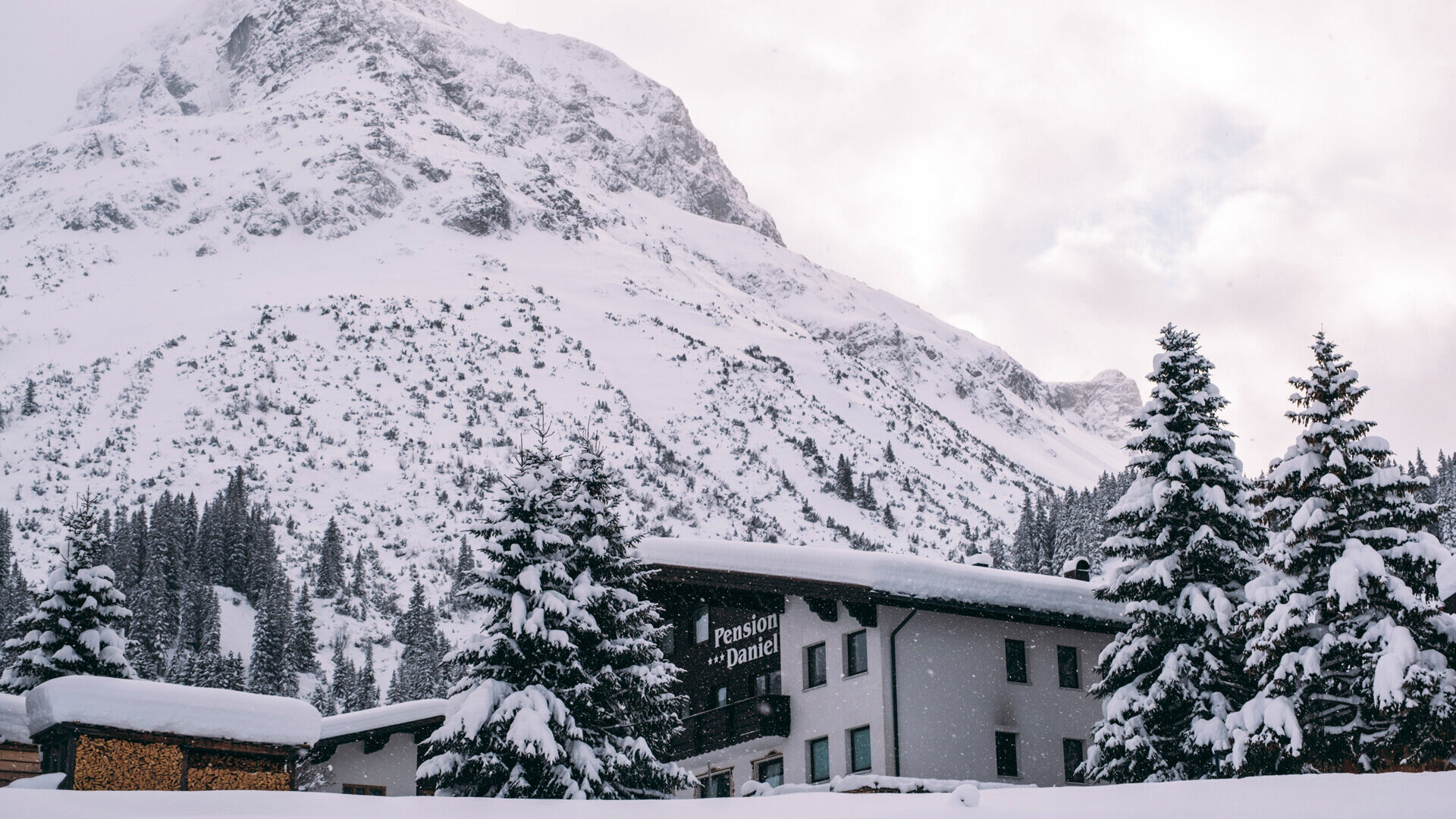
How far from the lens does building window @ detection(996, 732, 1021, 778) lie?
28812 millimetres

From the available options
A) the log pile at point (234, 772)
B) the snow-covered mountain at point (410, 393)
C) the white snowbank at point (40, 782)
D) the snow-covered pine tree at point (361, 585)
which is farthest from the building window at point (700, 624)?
the snow-covered mountain at point (410, 393)

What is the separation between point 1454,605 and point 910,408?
16794 centimetres

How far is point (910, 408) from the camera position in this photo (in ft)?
620

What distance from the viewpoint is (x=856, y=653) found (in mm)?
28812

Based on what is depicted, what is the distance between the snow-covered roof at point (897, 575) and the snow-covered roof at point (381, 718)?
6667mm

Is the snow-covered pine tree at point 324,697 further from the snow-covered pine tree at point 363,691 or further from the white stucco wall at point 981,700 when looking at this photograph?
the white stucco wall at point 981,700

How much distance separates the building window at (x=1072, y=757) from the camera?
2953cm

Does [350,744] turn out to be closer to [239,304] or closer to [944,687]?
[944,687]

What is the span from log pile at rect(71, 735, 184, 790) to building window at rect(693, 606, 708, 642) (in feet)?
49.6

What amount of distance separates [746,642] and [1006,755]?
639 centimetres

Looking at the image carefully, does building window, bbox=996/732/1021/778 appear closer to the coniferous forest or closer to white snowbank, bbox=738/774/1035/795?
white snowbank, bbox=738/774/1035/795

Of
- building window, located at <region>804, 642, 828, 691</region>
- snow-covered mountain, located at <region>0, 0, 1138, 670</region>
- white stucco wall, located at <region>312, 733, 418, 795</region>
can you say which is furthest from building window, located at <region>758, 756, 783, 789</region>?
snow-covered mountain, located at <region>0, 0, 1138, 670</region>

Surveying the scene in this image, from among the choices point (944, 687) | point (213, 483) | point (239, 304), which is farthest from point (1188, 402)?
point (239, 304)

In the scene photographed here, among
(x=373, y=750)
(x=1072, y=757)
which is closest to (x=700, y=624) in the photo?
(x=373, y=750)
